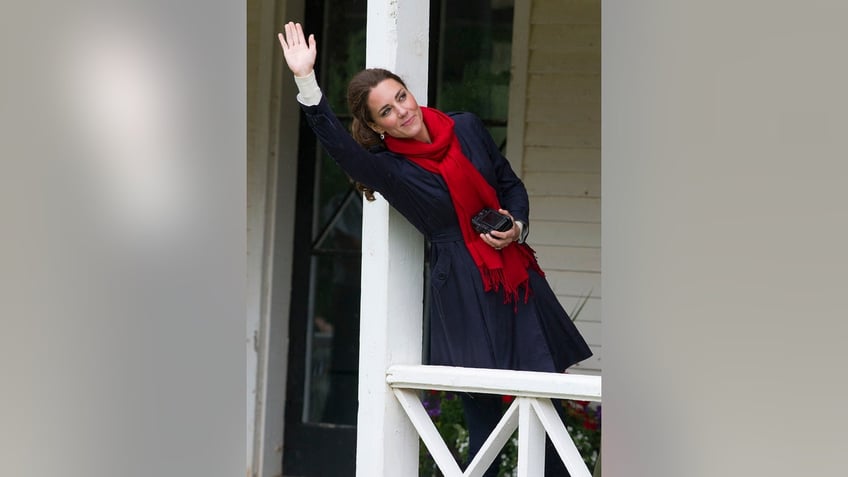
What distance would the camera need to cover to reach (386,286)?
2.63m

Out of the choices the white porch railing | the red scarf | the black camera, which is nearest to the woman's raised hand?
the red scarf

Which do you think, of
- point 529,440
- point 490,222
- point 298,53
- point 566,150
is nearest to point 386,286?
point 490,222

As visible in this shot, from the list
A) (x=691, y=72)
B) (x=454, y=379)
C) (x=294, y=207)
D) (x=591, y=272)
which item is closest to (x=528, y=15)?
(x=591, y=272)

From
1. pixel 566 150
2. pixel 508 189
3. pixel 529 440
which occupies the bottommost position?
pixel 529 440

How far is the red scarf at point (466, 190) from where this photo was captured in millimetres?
2527

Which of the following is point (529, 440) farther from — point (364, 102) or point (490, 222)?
point (364, 102)

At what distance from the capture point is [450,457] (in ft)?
8.54

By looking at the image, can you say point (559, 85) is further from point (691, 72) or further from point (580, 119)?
point (691, 72)

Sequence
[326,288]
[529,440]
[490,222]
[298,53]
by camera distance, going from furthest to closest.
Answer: [326,288]
[490,222]
[529,440]
[298,53]

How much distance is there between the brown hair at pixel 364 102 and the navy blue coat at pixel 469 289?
5cm

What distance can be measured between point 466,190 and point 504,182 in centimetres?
21

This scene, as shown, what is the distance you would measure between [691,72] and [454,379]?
6.56 feet

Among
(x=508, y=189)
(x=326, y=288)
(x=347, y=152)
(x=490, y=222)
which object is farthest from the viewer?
(x=326, y=288)

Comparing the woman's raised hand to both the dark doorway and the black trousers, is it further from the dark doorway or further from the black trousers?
the dark doorway
